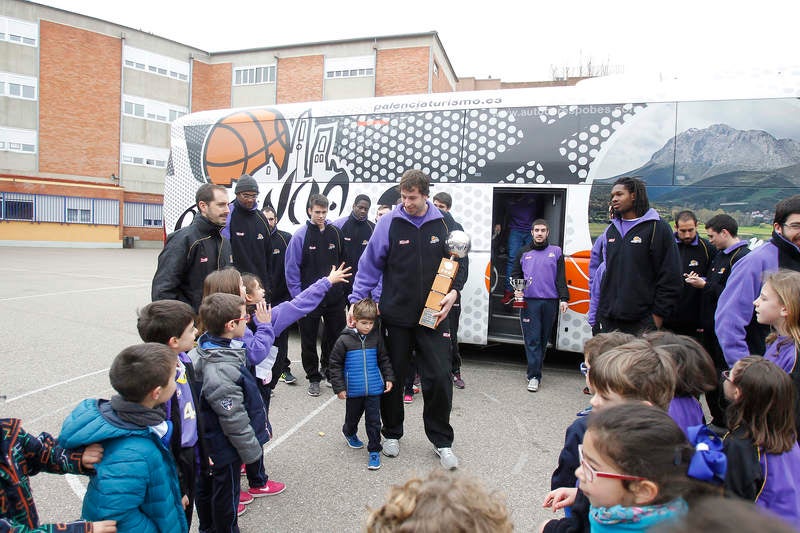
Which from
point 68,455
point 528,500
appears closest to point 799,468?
point 528,500

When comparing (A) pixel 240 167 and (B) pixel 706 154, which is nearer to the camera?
(B) pixel 706 154

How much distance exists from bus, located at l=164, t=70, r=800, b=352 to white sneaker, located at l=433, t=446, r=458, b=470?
284cm

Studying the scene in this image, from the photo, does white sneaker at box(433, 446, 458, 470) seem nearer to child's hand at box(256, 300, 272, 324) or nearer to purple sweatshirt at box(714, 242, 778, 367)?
child's hand at box(256, 300, 272, 324)

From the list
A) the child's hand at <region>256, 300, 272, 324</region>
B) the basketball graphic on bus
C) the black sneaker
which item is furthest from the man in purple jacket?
the basketball graphic on bus

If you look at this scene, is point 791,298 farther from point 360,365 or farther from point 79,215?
point 79,215

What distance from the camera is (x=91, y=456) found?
1884 mm

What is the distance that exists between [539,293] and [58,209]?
3144cm

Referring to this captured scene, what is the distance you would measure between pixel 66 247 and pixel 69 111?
9.47m

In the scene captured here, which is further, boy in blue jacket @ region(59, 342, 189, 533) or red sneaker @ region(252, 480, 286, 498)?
red sneaker @ region(252, 480, 286, 498)

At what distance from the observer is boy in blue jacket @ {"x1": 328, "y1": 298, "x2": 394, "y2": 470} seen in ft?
12.7

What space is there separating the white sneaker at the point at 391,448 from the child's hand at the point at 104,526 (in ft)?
7.90

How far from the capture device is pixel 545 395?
555 centimetres

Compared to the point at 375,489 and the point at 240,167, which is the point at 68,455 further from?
the point at 240,167

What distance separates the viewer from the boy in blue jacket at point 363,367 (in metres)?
3.88
